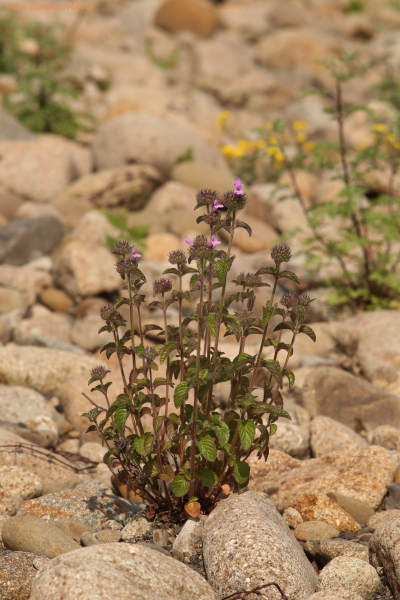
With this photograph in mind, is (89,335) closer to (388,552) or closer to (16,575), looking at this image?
(16,575)

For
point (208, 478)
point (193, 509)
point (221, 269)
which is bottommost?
point (193, 509)

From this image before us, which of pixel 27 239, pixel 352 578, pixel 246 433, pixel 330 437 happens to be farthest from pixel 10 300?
pixel 352 578

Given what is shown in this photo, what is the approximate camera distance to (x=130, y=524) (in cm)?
326

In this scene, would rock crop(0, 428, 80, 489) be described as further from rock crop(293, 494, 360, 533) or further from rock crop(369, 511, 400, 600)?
rock crop(369, 511, 400, 600)

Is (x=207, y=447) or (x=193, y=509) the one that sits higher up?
(x=207, y=447)

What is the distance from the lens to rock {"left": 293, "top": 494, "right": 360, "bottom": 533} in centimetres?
353

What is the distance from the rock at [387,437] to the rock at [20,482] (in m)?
2.57

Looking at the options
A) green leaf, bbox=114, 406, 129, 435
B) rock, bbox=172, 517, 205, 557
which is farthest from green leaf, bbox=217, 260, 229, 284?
rock, bbox=172, 517, 205, 557

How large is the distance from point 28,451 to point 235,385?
1794 millimetres

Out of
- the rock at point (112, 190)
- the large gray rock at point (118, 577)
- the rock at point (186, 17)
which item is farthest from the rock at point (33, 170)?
the rock at point (186, 17)

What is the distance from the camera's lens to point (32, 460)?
Answer: 4.00m

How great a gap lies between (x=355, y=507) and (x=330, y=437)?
815 mm

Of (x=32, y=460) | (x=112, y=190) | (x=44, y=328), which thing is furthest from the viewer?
(x=112, y=190)

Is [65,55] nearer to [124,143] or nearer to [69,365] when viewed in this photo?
[124,143]
